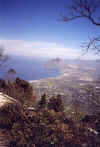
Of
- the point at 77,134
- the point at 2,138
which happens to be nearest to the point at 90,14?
the point at 77,134

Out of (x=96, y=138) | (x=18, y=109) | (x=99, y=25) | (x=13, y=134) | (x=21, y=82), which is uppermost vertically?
(x=99, y=25)

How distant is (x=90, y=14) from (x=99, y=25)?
0.69 metres

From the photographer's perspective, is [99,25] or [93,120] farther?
[99,25]

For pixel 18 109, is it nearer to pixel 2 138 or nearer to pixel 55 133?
pixel 2 138

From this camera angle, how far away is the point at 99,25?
5.52 meters

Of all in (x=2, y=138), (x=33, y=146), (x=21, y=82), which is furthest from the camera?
(x=21, y=82)

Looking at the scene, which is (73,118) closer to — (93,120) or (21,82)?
(93,120)

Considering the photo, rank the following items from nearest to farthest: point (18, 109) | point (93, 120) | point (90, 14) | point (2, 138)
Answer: point (2, 138) < point (18, 109) < point (93, 120) < point (90, 14)

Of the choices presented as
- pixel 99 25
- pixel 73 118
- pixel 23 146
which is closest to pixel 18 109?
pixel 23 146

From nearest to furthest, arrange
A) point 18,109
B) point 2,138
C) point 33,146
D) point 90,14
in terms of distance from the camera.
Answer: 1. point 33,146
2. point 2,138
3. point 18,109
4. point 90,14

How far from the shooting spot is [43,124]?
3814 mm

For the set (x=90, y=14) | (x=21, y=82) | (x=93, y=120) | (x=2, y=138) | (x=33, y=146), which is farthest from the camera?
(x=21, y=82)

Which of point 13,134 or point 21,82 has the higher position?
point 21,82

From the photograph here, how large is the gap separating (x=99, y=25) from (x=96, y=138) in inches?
194
